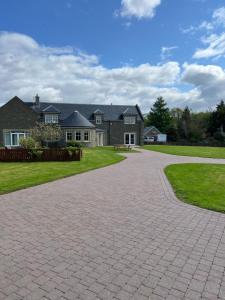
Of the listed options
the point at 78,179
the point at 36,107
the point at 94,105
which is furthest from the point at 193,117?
the point at 78,179

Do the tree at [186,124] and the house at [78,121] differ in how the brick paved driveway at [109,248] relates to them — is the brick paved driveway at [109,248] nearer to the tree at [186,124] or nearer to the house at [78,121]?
the house at [78,121]

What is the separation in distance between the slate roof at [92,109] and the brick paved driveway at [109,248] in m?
37.0

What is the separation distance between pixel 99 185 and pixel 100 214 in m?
3.63

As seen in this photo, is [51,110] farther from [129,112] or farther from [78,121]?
[129,112]

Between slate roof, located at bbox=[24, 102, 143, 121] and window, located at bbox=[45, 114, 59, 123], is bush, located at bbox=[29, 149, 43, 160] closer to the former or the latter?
window, located at bbox=[45, 114, 59, 123]

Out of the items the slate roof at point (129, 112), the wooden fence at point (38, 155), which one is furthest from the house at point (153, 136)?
the wooden fence at point (38, 155)

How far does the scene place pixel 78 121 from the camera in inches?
1513

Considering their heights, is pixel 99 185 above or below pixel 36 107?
below

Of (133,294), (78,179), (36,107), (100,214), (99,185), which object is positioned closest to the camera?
(133,294)

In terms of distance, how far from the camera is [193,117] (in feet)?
221

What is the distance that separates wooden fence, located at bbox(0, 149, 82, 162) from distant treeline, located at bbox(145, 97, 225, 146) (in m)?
40.2

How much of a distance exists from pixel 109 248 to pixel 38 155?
15928mm

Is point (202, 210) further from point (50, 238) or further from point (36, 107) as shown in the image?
point (36, 107)

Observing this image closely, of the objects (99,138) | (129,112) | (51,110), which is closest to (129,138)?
(129,112)
